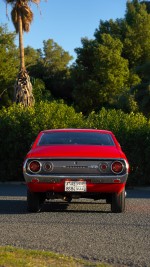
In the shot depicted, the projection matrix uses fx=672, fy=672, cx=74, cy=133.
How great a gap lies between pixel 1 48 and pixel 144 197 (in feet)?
136

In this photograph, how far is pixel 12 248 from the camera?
859 cm

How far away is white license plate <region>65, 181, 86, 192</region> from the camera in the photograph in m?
12.3

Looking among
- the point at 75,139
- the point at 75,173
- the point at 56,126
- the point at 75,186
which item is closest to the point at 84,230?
the point at 75,186

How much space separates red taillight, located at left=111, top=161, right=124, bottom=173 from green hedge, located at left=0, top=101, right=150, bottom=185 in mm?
8921

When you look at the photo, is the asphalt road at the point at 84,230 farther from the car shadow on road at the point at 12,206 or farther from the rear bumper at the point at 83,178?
the rear bumper at the point at 83,178

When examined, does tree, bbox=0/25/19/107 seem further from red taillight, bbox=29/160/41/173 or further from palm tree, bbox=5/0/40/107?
red taillight, bbox=29/160/41/173

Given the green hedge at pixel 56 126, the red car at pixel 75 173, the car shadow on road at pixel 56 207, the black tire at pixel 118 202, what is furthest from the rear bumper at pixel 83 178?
the green hedge at pixel 56 126

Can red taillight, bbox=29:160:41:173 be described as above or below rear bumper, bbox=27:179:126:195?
above

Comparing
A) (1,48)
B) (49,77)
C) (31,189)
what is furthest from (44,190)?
(49,77)

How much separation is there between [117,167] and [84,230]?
217cm

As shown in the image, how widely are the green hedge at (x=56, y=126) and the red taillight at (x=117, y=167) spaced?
29.3ft

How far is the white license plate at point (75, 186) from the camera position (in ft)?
40.3

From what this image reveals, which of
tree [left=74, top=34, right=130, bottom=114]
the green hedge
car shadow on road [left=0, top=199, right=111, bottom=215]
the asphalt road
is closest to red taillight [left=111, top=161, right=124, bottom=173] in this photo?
the asphalt road

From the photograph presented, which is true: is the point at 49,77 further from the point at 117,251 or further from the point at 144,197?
the point at 117,251
